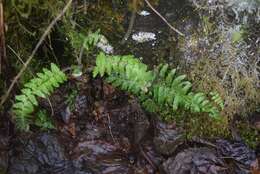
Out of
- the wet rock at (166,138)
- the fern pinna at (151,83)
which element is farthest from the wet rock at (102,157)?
the fern pinna at (151,83)

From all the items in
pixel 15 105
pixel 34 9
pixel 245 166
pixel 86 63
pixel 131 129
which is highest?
pixel 34 9

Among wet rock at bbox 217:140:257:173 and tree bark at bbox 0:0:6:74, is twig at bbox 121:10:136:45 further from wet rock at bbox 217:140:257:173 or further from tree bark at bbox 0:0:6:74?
A: wet rock at bbox 217:140:257:173

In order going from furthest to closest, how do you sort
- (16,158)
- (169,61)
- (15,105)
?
(169,61), (16,158), (15,105)

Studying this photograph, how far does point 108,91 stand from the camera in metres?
3.64

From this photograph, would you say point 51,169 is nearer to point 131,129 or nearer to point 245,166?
point 131,129

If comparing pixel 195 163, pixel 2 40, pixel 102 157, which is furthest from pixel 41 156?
pixel 195 163

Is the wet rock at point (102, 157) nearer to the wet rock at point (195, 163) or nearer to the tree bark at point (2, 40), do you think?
the wet rock at point (195, 163)

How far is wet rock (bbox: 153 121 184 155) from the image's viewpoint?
351 cm

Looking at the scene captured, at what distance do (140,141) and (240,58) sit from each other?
1.02 meters

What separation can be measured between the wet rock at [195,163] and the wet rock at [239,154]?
9 centimetres

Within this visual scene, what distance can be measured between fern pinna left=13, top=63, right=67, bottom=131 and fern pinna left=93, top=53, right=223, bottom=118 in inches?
11.6

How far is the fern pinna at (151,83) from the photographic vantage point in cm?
314

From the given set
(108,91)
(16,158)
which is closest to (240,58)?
(108,91)

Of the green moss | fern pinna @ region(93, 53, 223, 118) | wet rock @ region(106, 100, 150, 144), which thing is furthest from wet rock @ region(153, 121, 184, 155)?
the green moss
